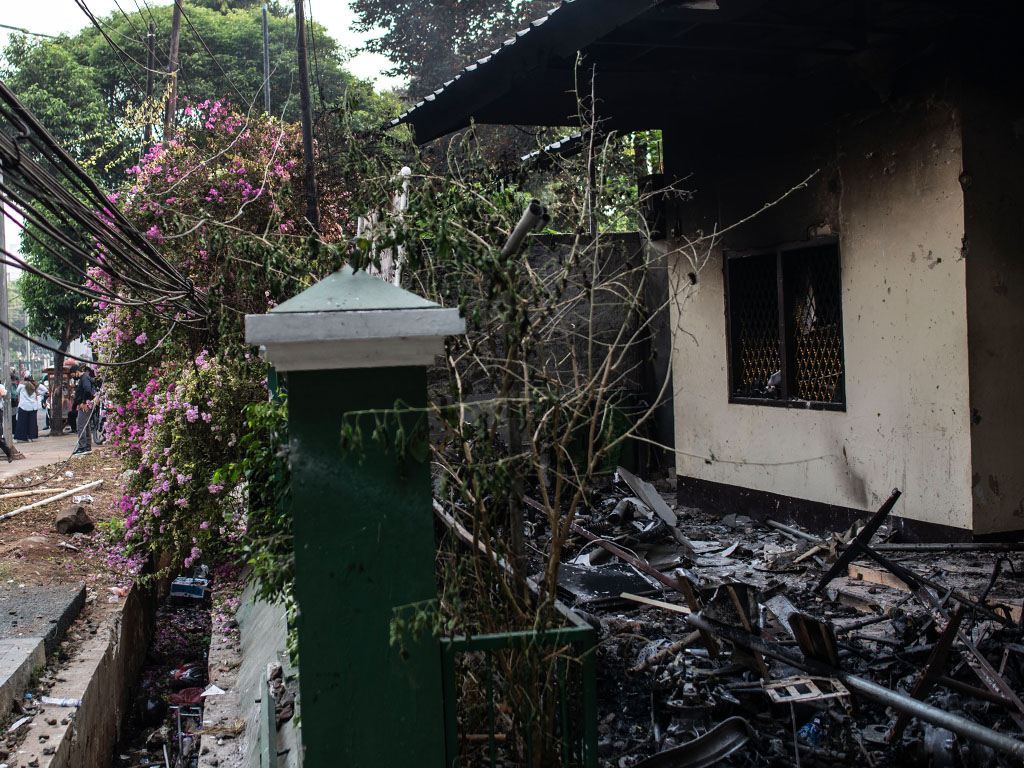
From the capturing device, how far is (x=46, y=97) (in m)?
22.4

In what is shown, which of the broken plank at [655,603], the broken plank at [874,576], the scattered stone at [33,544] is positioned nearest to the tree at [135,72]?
the scattered stone at [33,544]

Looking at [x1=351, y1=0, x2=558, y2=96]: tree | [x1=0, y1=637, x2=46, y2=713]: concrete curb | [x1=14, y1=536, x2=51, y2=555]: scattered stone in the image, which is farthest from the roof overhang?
[x1=351, y1=0, x2=558, y2=96]: tree

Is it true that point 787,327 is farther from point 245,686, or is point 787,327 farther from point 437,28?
point 437,28

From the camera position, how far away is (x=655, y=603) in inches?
207

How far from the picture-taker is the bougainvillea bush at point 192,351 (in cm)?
749

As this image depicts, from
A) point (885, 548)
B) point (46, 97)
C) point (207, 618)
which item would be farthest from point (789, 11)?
Answer: point (46, 97)

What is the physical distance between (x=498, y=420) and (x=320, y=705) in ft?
A: 3.32

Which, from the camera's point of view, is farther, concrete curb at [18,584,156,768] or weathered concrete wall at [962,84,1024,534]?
weathered concrete wall at [962,84,1024,534]

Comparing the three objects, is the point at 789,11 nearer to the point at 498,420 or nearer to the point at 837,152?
the point at 837,152

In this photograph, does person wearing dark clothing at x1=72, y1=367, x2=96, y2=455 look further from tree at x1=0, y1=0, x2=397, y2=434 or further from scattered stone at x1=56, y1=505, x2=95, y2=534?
scattered stone at x1=56, y1=505, x2=95, y2=534

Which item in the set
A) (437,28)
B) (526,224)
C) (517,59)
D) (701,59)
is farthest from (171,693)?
(437,28)

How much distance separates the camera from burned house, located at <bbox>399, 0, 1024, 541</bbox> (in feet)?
18.9

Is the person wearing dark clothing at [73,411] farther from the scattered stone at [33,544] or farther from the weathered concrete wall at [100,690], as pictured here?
the weathered concrete wall at [100,690]

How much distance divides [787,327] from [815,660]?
433cm
